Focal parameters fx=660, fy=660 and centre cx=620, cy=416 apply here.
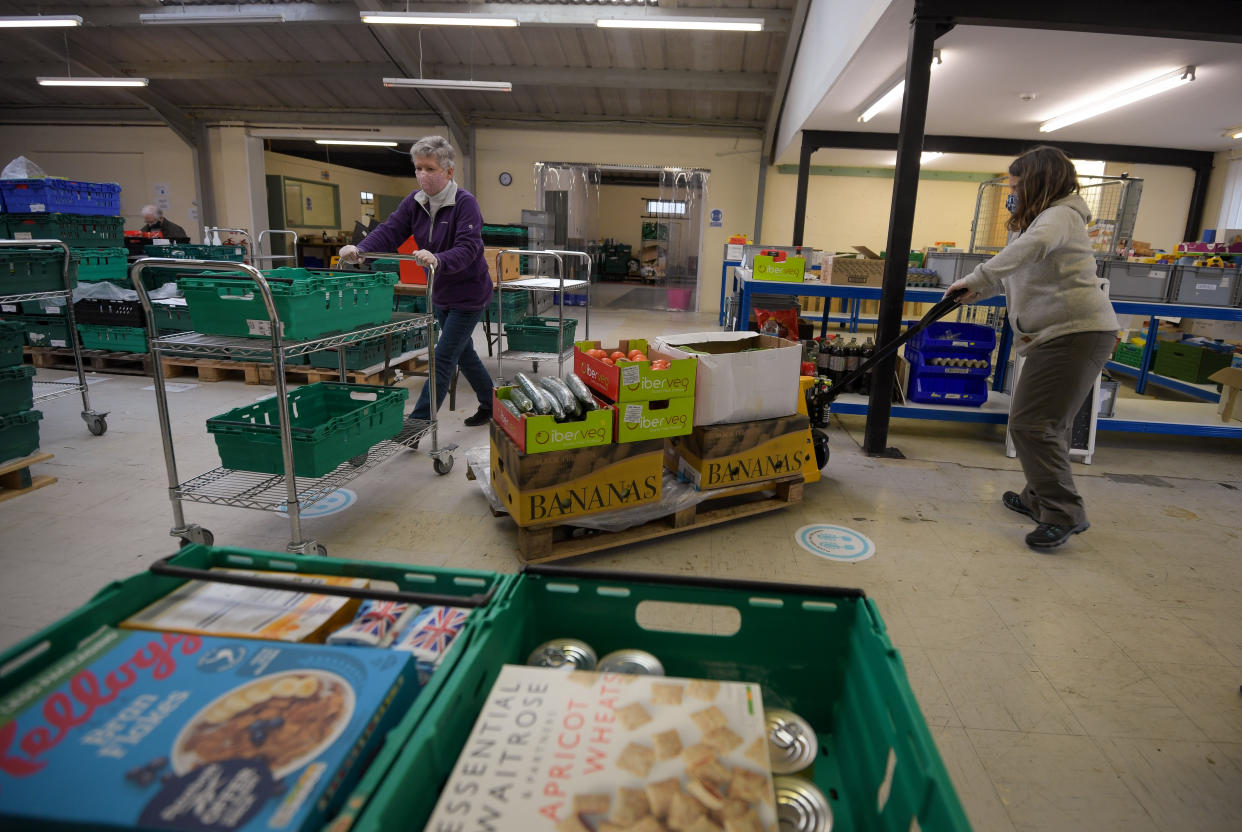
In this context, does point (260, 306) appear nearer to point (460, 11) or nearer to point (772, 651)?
point (772, 651)

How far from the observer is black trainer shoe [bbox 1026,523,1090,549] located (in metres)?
3.05

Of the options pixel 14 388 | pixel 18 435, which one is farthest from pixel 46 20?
pixel 18 435

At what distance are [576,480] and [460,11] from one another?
948 cm

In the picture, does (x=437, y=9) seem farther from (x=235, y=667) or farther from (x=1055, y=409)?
(x=235, y=667)

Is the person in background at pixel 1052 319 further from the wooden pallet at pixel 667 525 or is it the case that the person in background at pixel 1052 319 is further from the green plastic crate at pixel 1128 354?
the green plastic crate at pixel 1128 354

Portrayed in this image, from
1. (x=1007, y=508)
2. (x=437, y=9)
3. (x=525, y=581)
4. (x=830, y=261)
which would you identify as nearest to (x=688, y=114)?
(x=437, y=9)

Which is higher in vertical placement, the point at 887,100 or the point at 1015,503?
the point at 887,100

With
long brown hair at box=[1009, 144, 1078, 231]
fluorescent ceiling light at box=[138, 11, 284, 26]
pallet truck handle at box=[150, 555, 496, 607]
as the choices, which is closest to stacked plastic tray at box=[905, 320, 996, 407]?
long brown hair at box=[1009, 144, 1078, 231]

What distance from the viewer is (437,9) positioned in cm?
962

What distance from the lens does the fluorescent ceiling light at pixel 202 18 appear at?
9.32 meters

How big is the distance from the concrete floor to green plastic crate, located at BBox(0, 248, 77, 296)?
0.90 m

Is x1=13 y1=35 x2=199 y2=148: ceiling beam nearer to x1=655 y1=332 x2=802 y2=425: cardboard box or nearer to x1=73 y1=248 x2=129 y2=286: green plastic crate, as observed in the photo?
x1=73 y1=248 x2=129 y2=286: green plastic crate

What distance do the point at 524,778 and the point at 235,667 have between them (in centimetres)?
40

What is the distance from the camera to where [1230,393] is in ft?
15.6
